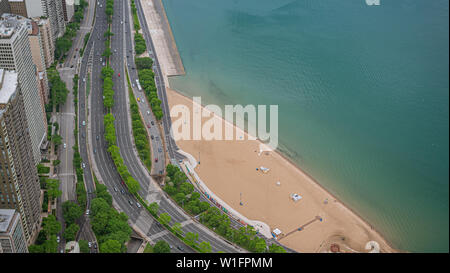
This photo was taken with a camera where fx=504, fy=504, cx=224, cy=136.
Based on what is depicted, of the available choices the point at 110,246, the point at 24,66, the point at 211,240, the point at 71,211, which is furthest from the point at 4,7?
the point at 211,240

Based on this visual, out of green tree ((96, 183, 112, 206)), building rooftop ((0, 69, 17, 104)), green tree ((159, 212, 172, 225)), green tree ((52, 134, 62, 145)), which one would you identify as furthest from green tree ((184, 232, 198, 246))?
green tree ((52, 134, 62, 145))

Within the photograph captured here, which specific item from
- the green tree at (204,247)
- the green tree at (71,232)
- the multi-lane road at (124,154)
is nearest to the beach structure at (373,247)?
the multi-lane road at (124,154)

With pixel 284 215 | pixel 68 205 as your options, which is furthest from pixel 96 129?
pixel 284 215

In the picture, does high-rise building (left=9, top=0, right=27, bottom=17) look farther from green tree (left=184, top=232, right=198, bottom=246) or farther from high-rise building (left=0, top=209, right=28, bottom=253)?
green tree (left=184, top=232, right=198, bottom=246)

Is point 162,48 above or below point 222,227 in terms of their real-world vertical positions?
above

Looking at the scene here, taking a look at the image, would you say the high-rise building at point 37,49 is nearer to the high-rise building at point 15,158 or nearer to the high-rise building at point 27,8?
the high-rise building at point 27,8

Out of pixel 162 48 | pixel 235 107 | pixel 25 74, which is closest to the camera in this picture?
pixel 25 74
